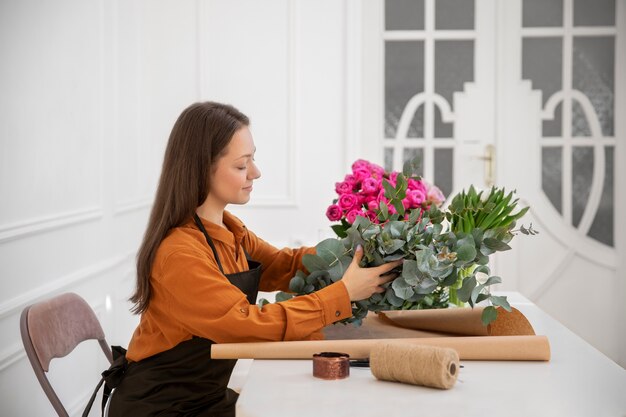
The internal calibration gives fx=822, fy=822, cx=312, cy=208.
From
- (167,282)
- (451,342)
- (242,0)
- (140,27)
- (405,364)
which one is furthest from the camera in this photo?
(242,0)

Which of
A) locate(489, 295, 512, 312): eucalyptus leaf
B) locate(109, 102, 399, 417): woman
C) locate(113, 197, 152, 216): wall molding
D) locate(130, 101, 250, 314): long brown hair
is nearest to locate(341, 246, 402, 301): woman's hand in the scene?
locate(109, 102, 399, 417): woman

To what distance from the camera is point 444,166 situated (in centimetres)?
471

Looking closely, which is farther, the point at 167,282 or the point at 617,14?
the point at 617,14

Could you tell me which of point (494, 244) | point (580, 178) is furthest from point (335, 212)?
point (580, 178)

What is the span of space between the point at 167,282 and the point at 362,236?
44 cm

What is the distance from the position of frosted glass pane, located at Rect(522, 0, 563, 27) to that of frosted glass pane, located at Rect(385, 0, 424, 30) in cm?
59

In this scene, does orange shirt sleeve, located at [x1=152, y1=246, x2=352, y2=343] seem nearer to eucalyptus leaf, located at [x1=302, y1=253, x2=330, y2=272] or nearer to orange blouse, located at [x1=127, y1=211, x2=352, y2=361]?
orange blouse, located at [x1=127, y1=211, x2=352, y2=361]

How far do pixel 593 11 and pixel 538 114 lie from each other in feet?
2.14

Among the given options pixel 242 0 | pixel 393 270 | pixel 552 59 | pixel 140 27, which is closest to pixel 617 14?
→ pixel 552 59

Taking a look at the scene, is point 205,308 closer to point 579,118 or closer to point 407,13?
point 407,13

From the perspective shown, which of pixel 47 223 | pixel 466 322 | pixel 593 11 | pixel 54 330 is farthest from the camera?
pixel 593 11

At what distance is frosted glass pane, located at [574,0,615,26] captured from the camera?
15.2ft

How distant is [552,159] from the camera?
15.4ft

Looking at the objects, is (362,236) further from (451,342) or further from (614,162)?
(614,162)
